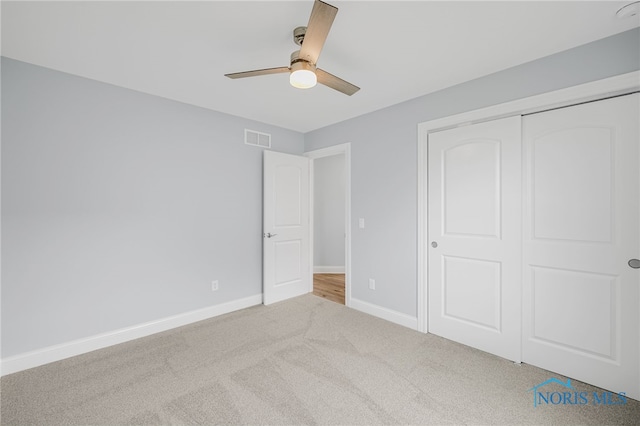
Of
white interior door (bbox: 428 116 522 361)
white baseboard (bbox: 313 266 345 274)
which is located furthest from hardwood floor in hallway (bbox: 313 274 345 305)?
white interior door (bbox: 428 116 522 361)

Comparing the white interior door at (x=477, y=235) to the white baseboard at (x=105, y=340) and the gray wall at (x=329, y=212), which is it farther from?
the gray wall at (x=329, y=212)

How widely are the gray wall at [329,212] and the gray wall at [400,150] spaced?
5.59ft

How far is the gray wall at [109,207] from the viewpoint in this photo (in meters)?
2.14

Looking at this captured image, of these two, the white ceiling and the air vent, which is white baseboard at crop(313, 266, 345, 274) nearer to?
the air vent

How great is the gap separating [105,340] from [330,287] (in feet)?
9.56

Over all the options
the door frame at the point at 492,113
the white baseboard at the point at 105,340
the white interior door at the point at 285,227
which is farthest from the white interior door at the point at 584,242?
the white baseboard at the point at 105,340

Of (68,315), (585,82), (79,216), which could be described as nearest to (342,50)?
(585,82)

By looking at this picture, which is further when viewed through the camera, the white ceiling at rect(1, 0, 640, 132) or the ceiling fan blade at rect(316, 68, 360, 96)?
the ceiling fan blade at rect(316, 68, 360, 96)

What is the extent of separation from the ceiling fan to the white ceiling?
0.68ft

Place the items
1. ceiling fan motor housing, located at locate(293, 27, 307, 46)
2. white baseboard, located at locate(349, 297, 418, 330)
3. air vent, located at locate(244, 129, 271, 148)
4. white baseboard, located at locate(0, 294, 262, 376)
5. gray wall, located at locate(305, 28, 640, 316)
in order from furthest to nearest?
air vent, located at locate(244, 129, 271, 148) < white baseboard, located at locate(349, 297, 418, 330) < white baseboard, located at locate(0, 294, 262, 376) < gray wall, located at locate(305, 28, 640, 316) < ceiling fan motor housing, located at locate(293, 27, 307, 46)

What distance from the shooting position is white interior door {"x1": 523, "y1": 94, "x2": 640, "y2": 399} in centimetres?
181

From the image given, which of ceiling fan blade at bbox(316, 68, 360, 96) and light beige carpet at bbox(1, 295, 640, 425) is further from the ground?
ceiling fan blade at bbox(316, 68, 360, 96)

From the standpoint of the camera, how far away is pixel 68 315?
2.34 metres

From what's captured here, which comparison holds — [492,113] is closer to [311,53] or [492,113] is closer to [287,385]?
[311,53]
